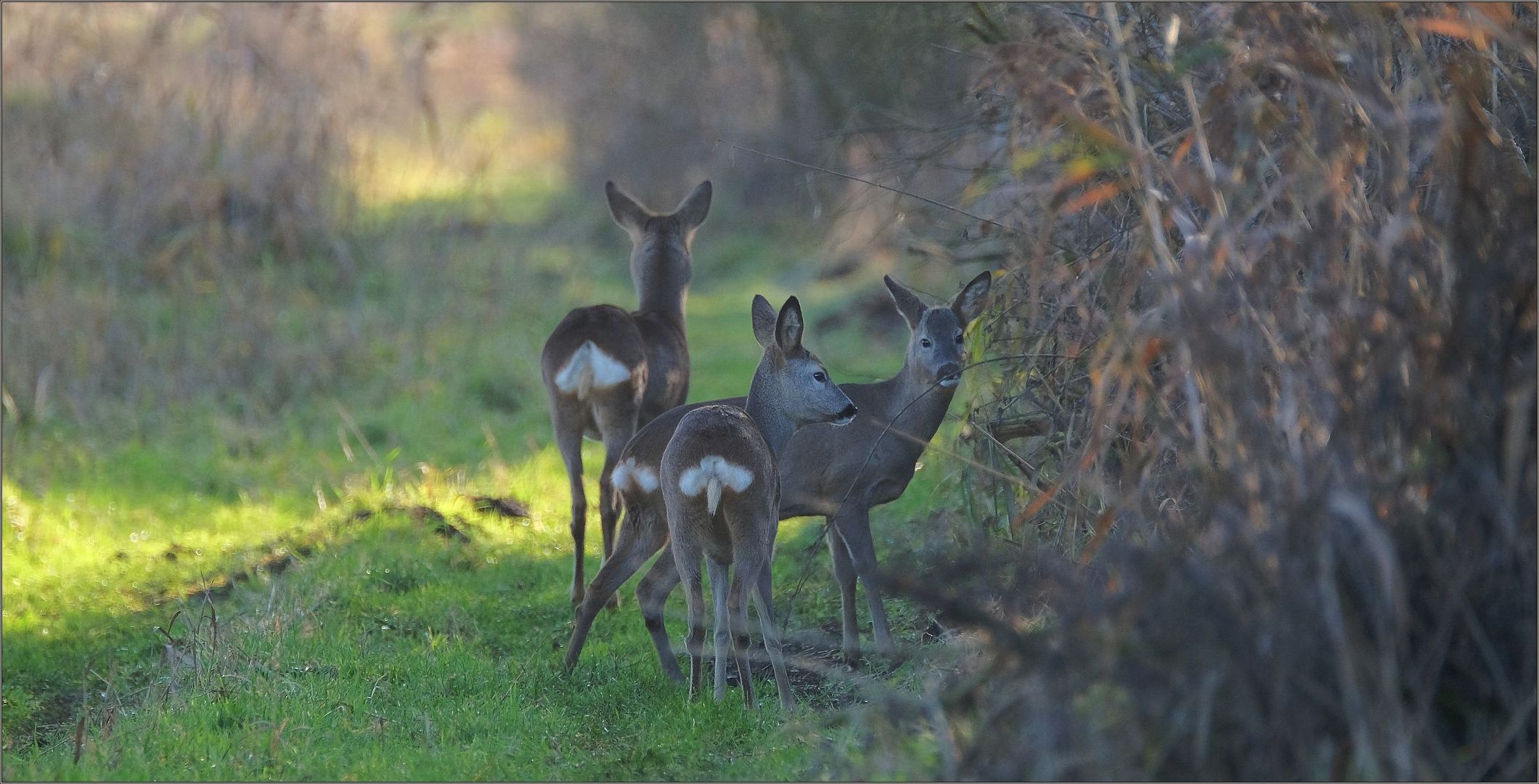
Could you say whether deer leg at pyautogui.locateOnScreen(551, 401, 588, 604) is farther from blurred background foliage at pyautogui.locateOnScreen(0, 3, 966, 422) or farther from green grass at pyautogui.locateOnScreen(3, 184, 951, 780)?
blurred background foliage at pyautogui.locateOnScreen(0, 3, 966, 422)

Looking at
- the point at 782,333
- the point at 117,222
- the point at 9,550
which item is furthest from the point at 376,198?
the point at 782,333

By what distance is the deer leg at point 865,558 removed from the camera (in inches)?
244

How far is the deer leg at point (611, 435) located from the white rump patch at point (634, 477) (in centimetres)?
101

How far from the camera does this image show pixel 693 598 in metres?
5.54

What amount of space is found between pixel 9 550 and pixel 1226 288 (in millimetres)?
6346

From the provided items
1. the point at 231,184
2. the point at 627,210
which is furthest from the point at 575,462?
the point at 231,184

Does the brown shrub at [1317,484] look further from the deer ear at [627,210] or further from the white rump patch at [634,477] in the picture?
the deer ear at [627,210]

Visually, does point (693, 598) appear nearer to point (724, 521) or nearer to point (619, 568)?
point (724, 521)

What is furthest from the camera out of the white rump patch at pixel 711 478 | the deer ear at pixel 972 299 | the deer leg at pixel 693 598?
the deer ear at pixel 972 299

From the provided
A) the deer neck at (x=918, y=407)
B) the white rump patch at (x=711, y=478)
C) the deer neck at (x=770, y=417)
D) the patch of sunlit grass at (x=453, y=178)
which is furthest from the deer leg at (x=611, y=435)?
the patch of sunlit grass at (x=453, y=178)

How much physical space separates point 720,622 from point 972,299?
2.07 m

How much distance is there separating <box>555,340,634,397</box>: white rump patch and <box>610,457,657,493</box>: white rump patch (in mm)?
1012

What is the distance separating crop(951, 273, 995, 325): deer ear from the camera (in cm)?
653

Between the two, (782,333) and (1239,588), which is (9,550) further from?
(1239,588)
